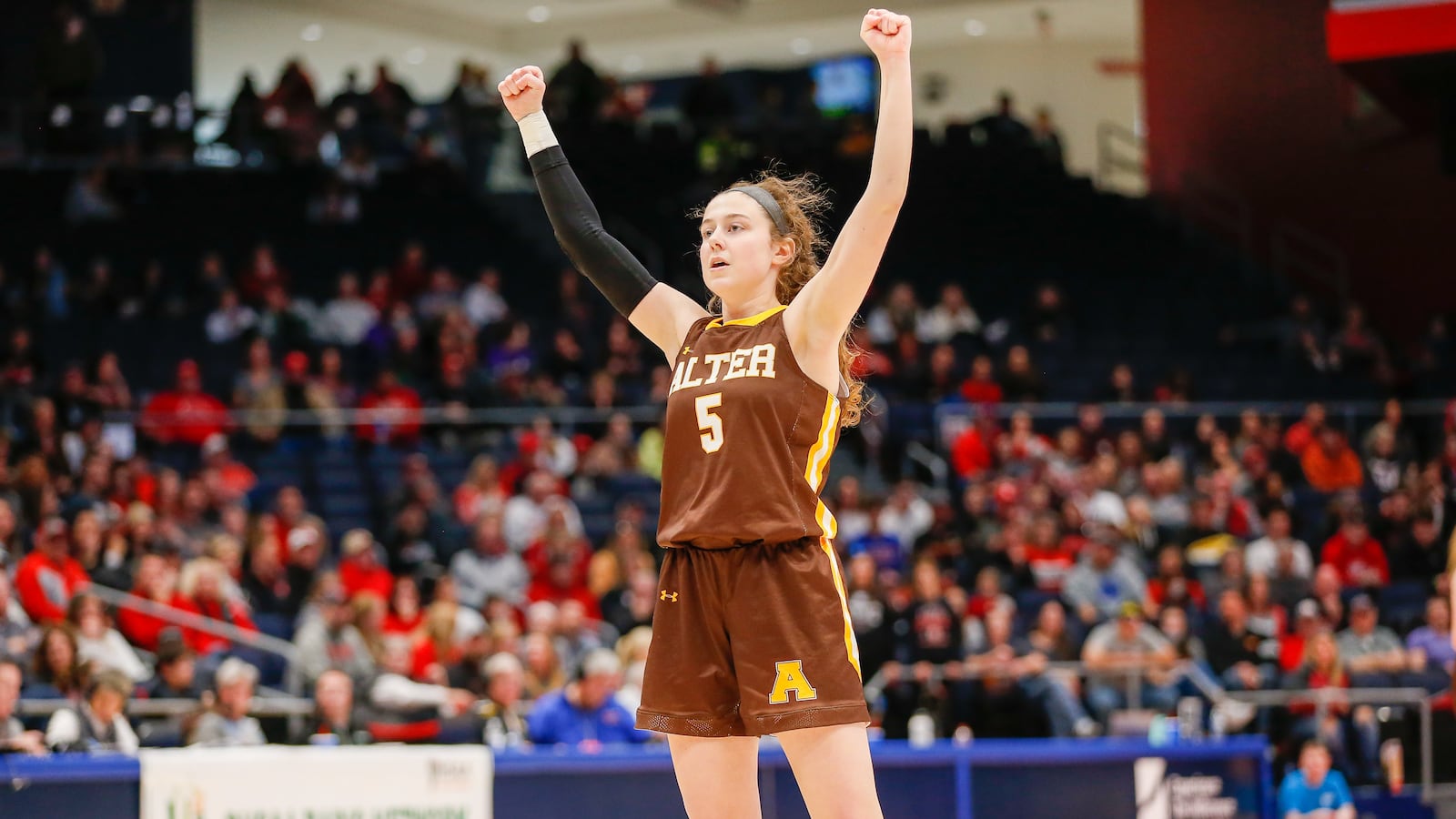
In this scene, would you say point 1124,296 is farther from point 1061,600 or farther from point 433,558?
point 433,558

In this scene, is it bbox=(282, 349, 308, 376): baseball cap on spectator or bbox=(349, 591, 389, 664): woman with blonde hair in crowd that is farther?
bbox=(282, 349, 308, 376): baseball cap on spectator

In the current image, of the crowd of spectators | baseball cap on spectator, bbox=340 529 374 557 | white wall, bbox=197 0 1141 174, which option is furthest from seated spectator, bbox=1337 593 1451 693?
white wall, bbox=197 0 1141 174

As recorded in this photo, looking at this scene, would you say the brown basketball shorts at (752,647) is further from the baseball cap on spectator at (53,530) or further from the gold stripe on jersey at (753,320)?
the baseball cap on spectator at (53,530)

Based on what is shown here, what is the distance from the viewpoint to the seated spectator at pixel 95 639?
29.9ft

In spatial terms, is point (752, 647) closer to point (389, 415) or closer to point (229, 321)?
point (389, 415)

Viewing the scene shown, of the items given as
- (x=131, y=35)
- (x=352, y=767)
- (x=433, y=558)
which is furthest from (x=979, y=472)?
(x=131, y=35)

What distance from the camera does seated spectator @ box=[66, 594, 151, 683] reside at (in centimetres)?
910

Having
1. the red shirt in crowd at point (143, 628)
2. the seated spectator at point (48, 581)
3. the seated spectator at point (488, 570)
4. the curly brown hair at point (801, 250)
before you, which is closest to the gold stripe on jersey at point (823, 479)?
the curly brown hair at point (801, 250)

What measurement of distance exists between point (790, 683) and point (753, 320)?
0.73 m

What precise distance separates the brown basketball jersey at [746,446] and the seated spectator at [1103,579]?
888 cm

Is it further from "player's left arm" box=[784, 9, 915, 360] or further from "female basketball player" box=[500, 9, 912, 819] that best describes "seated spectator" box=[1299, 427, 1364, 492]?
"player's left arm" box=[784, 9, 915, 360]

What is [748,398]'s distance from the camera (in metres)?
3.20

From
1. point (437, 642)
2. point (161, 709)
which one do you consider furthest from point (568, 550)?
point (161, 709)

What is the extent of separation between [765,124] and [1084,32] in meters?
6.73
